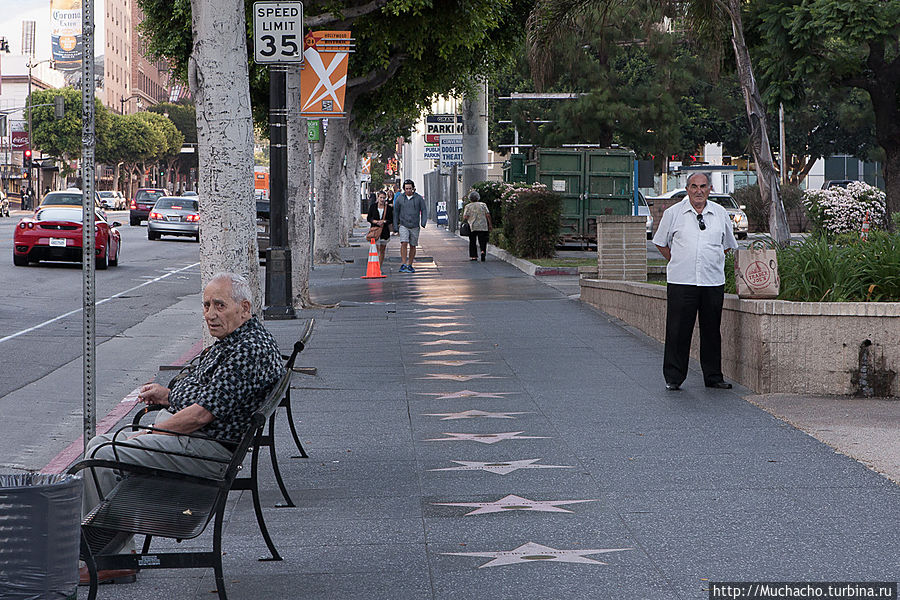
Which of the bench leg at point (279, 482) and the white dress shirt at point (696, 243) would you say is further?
the white dress shirt at point (696, 243)

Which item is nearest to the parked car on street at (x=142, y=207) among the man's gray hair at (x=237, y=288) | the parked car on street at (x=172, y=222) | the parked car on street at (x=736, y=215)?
the parked car on street at (x=172, y=222)

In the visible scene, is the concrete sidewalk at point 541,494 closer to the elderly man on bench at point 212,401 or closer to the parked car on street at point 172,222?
the elderly man on bench at point 212,401

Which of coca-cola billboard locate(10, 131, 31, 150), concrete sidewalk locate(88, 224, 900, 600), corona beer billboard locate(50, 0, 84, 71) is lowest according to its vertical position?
concrete sidewalk locate(88, 224, 900, 600)

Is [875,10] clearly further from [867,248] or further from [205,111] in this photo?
[205,111]

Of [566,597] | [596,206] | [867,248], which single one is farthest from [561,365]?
[596,206]

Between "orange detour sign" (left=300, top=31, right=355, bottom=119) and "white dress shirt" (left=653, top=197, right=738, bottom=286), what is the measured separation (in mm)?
7748

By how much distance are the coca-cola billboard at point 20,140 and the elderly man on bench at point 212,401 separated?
93019 millimetres

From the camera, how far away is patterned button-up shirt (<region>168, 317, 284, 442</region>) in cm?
541

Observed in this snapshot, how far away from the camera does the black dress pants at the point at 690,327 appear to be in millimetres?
10203

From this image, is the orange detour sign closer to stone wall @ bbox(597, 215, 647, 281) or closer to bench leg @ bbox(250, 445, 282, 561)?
stone wall @ bbox(597, 215, 647, 281)

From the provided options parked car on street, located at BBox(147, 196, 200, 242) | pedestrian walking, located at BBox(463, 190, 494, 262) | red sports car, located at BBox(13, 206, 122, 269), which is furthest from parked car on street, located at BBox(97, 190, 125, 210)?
A: pedestrian walking, located at BBox(463, 190, 494, 262)

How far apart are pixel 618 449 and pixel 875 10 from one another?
17.8 metres

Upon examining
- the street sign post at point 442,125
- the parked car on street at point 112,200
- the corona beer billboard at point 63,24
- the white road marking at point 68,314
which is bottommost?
the white road marking at point 68,314

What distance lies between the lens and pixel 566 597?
4965 millimetres
